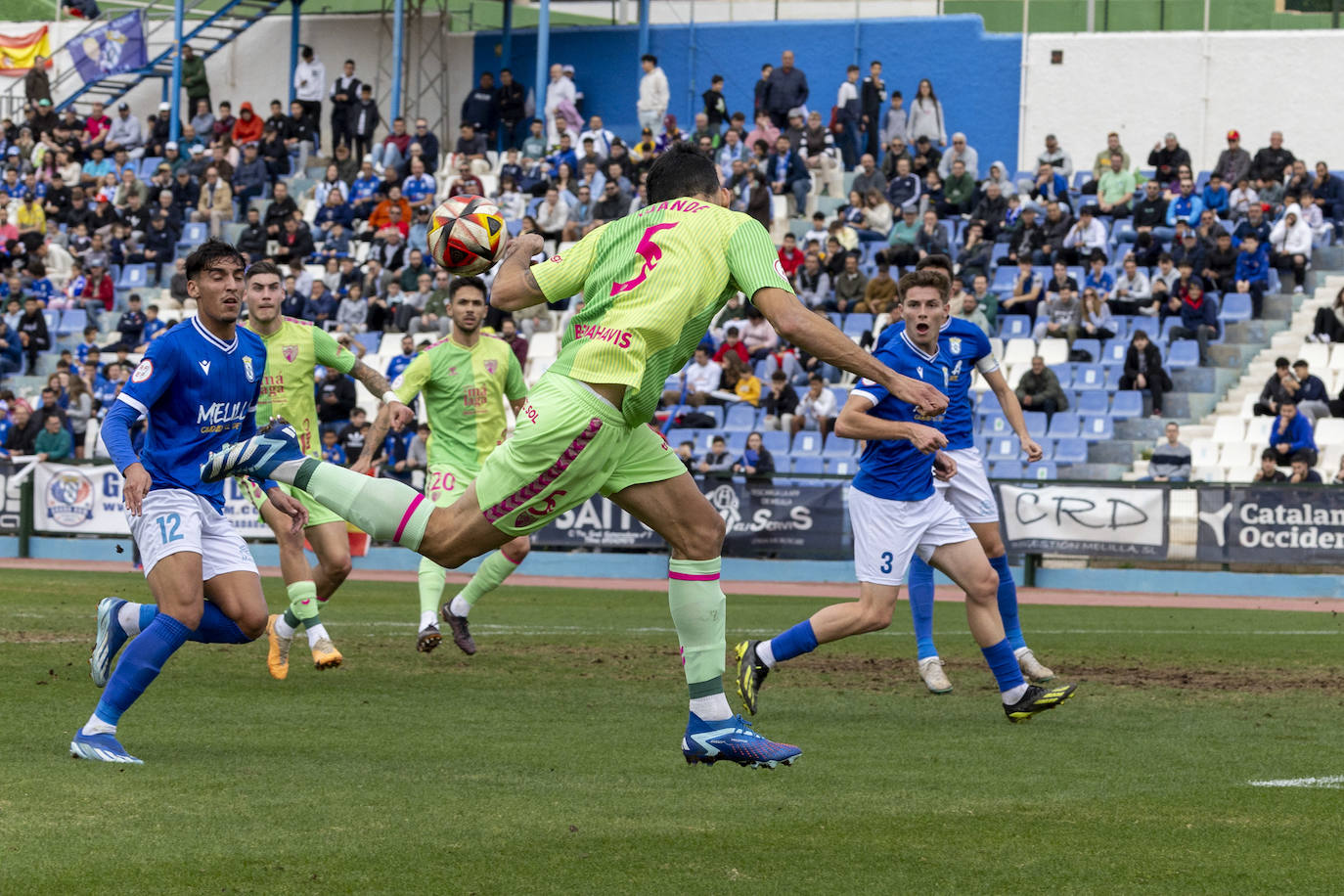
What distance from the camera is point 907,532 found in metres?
9.55

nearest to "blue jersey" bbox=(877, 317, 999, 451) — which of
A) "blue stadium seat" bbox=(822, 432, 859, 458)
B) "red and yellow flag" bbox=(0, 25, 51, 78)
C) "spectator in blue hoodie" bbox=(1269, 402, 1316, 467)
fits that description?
"spectator in blue hoodie" bbox=(1269, 402, 1316, 467)

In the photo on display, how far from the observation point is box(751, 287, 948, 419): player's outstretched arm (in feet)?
20.0

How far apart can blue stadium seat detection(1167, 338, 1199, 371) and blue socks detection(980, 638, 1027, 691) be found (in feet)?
54.8

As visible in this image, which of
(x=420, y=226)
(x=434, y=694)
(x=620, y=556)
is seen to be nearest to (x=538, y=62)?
(x=420, y=226)

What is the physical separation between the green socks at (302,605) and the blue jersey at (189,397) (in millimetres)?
2726

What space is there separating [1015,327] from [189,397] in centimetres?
1927

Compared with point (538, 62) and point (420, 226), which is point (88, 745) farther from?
point (538, 62)

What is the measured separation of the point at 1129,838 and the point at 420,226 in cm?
2642

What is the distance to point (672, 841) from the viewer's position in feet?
19.4

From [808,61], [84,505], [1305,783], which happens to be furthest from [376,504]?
[808,61]

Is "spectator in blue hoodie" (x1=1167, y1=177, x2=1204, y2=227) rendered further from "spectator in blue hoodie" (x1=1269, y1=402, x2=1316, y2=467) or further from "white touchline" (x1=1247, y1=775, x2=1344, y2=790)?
"white touchline" (x1=1247, y1=775, x2=1344, y2=790)

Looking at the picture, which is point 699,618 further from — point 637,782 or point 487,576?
point 487,576

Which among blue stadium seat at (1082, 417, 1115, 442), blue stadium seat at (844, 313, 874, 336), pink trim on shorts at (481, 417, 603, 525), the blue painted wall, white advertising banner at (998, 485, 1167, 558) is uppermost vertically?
the blue painted wall

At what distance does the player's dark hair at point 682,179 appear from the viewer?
6.86 meters
